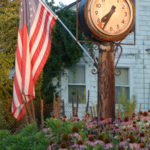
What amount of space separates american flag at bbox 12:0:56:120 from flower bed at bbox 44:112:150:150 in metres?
1.73

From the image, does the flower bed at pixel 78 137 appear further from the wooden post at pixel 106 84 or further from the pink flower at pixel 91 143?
the wooden post at pixel 106 84

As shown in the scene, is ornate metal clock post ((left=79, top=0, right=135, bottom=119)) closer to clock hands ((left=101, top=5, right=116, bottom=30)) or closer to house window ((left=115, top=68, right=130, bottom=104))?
clock hands ((left=101, top=5, right=116, bottom=30))

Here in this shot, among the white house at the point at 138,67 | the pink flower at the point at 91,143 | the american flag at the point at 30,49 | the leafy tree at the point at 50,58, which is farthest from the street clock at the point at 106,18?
the white house at the point at 138,67

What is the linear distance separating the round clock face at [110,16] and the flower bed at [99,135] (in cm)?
135

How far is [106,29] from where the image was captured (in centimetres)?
557

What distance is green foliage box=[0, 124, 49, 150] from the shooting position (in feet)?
13.6

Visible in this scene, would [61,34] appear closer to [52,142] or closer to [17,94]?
[17,94]

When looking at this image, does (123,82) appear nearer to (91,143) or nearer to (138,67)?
(138,67)

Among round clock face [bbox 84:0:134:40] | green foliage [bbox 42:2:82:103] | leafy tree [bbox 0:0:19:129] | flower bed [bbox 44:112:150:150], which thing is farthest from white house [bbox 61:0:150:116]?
flower bed [bbox 44:112:150:150]

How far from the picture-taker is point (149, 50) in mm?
13492

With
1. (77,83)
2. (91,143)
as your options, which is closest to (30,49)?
(91,143)

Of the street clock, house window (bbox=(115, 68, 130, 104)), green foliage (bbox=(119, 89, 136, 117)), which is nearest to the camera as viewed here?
the street clock

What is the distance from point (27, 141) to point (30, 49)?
9.77ft

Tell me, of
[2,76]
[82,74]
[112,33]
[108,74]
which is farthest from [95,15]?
[82,74]
